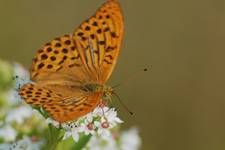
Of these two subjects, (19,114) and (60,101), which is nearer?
(60,101)

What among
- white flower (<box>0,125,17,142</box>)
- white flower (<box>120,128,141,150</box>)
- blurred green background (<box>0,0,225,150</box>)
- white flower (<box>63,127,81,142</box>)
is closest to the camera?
white flower (<box>63,127,81,142</box>)

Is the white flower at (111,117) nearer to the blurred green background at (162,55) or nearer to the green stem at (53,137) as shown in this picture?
the green stem at (53,137)

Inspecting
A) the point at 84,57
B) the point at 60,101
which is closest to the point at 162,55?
the point at 84,57

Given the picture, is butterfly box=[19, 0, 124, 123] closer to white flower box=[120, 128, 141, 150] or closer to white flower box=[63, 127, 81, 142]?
white flower box=[63, 127, 81, 142]

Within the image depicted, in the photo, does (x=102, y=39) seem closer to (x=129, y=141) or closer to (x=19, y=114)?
(x=19, y=114)

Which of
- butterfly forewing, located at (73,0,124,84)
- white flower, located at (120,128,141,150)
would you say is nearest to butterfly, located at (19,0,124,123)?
butterfly forewing, located at (73,0,124,84)

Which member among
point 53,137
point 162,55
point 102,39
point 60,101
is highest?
point 102,39

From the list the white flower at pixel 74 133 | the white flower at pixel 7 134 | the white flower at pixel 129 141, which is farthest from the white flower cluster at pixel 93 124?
the white flower at pixel 129 141
